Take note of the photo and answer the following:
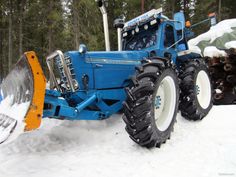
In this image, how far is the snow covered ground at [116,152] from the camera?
4.34 metres

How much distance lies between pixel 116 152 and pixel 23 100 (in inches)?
65.6

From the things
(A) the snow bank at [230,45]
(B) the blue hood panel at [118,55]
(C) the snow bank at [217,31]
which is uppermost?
(C) the snow bank at [217,31]

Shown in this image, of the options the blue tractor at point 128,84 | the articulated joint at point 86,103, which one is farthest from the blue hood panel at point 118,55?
the articulated joint at point 86,103

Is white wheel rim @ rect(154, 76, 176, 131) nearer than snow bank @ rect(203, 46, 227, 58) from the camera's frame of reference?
Yes

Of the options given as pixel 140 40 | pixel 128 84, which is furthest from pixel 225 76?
pixel 128 84

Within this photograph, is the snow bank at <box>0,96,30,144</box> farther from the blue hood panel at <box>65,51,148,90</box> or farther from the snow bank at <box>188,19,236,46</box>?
the snow bank at <box>188,19,236,46</box>

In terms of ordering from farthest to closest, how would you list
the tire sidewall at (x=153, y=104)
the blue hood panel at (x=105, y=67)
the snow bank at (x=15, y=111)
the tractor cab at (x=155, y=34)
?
the tractor cab at (x=155, y=34)
the blue hood panel at (x=105, y=67)
the tire sidewall at (x=153, y=104)
the snow bank at (x=15, y=111)

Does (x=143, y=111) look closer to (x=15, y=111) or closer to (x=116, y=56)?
(x=116, y=56)

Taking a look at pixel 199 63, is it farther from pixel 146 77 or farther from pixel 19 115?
pixel 19 115

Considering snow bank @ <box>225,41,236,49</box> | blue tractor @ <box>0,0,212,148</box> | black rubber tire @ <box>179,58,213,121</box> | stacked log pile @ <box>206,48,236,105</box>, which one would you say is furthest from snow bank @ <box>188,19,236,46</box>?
black rubber tire @ <box>179,58,213,121</box>

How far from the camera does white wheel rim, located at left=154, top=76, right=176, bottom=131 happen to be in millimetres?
5590

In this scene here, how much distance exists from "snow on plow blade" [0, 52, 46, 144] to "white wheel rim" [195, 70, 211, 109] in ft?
13.5

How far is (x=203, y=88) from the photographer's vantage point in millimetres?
7492

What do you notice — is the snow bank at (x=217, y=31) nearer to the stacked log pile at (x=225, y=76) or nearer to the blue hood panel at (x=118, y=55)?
the stacked log pile at (x=225, y=76)
